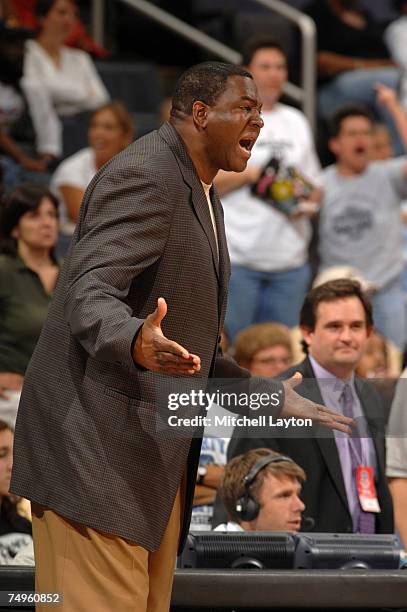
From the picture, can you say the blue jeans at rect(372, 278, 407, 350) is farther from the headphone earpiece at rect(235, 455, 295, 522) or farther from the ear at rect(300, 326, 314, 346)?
the headphone earpiece at rect(235, 455, 295, 522)

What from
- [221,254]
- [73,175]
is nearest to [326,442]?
[221,254]

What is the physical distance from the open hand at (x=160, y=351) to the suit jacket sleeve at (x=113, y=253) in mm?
21

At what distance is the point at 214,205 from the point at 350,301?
119cm

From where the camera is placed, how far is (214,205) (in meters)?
2.63

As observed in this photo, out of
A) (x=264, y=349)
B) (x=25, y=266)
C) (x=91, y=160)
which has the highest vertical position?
(x=91, y=160)

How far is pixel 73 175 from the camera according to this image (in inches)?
246

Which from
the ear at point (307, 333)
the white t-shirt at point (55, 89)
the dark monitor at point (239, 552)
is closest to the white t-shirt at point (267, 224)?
the white t-shirt at point (55, 89)

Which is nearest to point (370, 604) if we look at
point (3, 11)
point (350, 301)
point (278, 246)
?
point (350, 301)

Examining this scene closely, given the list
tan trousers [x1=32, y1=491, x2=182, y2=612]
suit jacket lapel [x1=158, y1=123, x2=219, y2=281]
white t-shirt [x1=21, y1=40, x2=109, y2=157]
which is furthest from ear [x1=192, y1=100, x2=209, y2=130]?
white t-shirt [x1=21, y1=40, x2=109, y2=157]

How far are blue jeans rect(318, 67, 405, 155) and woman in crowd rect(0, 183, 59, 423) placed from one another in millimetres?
3440

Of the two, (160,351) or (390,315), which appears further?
(390,315)

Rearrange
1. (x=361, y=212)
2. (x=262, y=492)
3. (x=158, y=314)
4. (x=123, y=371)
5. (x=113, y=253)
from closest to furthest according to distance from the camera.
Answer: (x=158, y=314), (x=113, y=253), (x=123, y=371), (x=262, y=492), (x=361, y=212)

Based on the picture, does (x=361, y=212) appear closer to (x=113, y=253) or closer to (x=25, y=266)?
(x=25, y=266)

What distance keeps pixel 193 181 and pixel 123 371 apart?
15.7 inches
